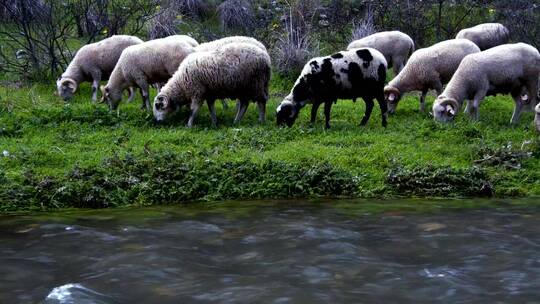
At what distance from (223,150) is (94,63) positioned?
261 inches

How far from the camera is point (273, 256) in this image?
6555mm

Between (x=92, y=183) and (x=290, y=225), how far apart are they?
326 cm

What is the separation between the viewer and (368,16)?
22094mm

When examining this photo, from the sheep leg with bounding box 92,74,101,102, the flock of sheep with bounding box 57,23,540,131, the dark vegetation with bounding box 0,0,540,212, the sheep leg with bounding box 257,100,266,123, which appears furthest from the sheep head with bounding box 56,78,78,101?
the sheep leg with bounding box 257,100,266,123

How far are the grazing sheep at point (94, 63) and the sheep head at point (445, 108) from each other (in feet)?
23.6

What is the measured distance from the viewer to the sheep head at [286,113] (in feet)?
43.4

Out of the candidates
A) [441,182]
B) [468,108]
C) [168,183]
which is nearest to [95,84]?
[168,183]

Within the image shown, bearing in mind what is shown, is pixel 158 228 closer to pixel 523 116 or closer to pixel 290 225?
pixel 290 225

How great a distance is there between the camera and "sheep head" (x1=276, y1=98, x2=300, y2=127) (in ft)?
43.4

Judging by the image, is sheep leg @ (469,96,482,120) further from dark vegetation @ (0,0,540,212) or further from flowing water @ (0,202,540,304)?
flowing water @ (0,202,540,304)

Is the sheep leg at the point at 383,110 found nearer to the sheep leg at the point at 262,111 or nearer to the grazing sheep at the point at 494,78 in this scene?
the grazing sheep at the point at 494,78

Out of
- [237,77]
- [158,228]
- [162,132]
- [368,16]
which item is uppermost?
[368,16]

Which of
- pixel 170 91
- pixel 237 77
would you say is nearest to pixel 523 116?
pixel 237 77

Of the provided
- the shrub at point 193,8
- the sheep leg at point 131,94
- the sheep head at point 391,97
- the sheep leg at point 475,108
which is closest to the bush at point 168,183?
the sheep leg at point 475,108
